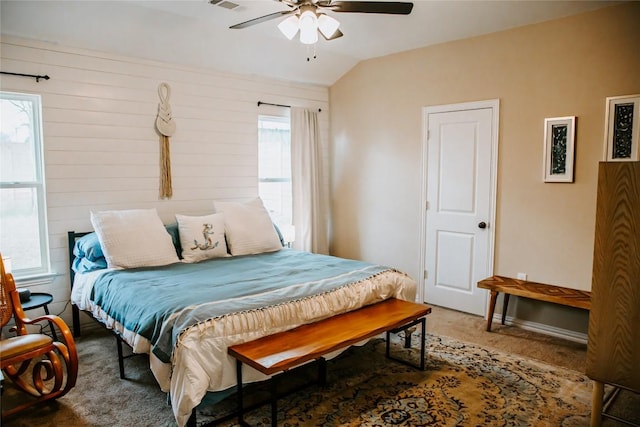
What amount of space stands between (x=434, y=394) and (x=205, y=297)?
5.04ft

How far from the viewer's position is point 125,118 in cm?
393

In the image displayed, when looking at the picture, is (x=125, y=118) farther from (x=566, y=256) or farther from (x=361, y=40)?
(x=566, y=256)

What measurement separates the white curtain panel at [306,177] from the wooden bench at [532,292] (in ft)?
7.04

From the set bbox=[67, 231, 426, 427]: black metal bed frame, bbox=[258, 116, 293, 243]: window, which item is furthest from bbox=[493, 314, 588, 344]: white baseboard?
bbox=[258, 116, 293, 243]: window

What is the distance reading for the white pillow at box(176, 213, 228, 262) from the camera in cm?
374

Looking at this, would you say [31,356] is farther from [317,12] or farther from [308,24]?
[317,12]

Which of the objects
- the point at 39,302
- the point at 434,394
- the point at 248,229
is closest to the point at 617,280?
the point at 434,394

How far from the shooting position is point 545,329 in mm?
3820

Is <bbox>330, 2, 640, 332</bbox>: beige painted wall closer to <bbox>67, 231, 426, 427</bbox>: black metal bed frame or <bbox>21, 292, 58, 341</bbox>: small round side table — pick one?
<bbox>67, 231, 426, 427</bbox>: black metal bed frame

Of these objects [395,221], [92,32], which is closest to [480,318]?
[395,221]

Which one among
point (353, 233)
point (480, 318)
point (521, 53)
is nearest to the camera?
point (521, 53)

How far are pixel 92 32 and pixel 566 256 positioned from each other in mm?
4362

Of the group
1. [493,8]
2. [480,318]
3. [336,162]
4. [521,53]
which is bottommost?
[480,318]

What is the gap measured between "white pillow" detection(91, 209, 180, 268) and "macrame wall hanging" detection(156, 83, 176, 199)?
556mm
